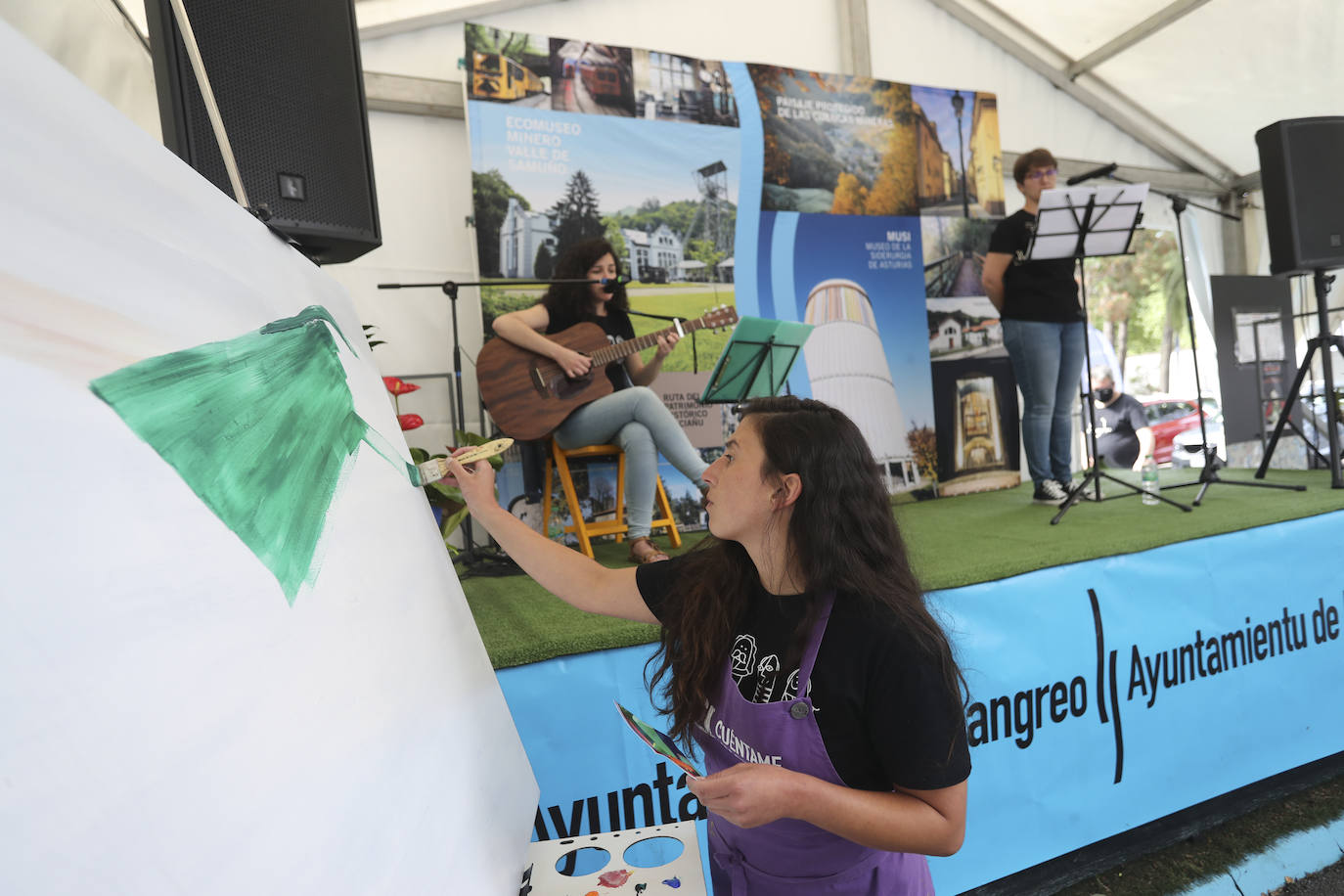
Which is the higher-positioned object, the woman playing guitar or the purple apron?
the woman playing guitar

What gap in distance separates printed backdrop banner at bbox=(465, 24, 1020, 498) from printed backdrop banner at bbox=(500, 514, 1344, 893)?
1922 mm

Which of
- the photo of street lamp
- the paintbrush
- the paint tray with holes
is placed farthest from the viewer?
the photo of street lamp

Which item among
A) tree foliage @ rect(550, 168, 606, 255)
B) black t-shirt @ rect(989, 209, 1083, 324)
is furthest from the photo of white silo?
tree foliage @ rect(550, 168, 606, 255)

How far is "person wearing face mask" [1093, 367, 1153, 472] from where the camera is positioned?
569 centimetres

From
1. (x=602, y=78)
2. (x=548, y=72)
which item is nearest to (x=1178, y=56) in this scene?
(x=602, y=78)

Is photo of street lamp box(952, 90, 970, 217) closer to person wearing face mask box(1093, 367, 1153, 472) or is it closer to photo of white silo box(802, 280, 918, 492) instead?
photo of white silo box(802, 280, 918, 492)

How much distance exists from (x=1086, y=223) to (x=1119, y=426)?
3509 millimetres

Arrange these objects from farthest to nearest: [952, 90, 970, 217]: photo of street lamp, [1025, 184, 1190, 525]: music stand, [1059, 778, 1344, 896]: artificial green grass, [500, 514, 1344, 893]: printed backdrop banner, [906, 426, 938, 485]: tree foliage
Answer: [952, 90, 970, 217]: photo of street lamp
[906, 426, 938, 485]: tree foliage
[1025, 184, 1190, 525]: music stand
[1059, 778, 1344, 896]: artificial green grass
[500, 514, 1344, 893]: printed backdrop banner

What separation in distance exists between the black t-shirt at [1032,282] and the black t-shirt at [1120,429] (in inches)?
113

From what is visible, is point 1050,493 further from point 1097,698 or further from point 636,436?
point 636,436

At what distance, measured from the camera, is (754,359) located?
2705mm

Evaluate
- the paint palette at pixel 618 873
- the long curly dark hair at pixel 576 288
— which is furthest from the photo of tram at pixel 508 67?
the paint palette at pixel 618 873

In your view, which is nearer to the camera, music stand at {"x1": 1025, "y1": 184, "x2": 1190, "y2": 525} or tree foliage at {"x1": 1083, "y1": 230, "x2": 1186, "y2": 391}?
music stand at {"x1": 1025, "y1": 184, "x2": 1190, "y2": 525}

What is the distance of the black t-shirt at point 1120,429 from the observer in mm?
5715
